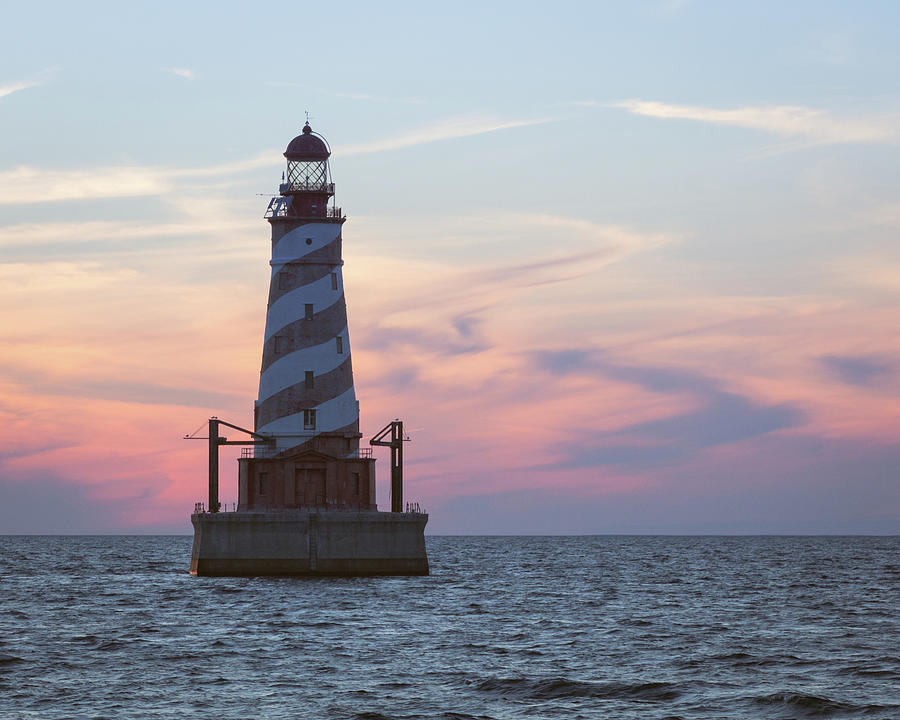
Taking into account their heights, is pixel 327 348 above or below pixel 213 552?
above

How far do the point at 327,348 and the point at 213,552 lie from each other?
12.1 metres

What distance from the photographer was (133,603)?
60.6m

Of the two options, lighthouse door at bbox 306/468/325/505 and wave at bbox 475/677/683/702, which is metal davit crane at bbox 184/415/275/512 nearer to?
lighthouse door at bbox 306/468/325/505

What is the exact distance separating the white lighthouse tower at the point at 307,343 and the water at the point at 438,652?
25.8ft

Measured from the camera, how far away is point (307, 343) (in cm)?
7175

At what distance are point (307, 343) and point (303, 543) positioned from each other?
11.0 metres

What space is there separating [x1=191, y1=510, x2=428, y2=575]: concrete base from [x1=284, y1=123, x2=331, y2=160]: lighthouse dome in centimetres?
2016

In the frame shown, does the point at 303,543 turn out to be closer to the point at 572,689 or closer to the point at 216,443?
the point at 216,443

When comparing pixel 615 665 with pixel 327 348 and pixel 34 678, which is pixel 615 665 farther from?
pixel 327 348

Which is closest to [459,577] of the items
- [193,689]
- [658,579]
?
[658,579]

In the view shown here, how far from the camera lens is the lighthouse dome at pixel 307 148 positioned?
76000 mm

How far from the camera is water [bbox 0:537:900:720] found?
30922 mm

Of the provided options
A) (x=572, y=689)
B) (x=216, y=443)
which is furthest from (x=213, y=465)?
(x=572, y=689)

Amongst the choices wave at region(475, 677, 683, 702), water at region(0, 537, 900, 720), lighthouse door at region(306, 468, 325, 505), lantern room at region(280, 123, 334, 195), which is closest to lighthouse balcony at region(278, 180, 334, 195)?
lantern room at region(280, 123, 334, 195)
